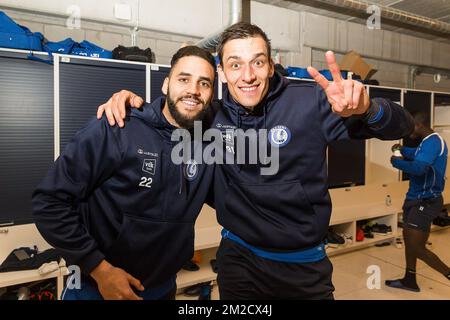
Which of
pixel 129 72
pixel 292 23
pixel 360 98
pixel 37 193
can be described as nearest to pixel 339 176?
pixel 292 23

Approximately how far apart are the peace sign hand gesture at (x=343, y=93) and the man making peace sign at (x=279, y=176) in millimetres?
83

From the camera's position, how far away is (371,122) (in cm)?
108

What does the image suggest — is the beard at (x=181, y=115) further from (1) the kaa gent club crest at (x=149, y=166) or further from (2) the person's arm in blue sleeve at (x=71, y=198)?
(2) the person's arm in blue sleeve at (x=71, y=198)

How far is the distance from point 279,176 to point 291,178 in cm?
5

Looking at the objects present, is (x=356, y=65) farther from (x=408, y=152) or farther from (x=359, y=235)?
(x=359, y=235)

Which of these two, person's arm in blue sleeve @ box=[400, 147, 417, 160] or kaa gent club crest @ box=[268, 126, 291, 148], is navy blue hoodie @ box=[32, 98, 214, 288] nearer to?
kaa gent club crest @ box=[268, 126, 291, 148]

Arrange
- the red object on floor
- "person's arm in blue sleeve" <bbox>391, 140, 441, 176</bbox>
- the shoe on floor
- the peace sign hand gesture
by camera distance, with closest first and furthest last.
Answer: the peace sign hand gesture, "person's arm in blue sleeve" <bbox>391, 140, 441, 176</bbox>, the shoe on floor, the red object on floor

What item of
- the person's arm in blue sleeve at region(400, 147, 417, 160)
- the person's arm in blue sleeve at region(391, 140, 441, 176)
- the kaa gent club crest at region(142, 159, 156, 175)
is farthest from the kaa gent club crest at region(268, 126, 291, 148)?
the person's arm in blue sleeve at region(400, 147, 417, 160)

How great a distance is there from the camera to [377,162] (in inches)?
169

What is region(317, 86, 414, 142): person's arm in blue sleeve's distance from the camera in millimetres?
1079

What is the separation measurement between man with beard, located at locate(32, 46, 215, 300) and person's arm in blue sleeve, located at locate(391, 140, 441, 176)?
84.1 inches

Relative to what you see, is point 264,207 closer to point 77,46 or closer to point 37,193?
point 37,193

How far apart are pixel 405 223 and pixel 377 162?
1.61 m

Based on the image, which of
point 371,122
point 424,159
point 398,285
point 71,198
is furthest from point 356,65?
point 71,198
